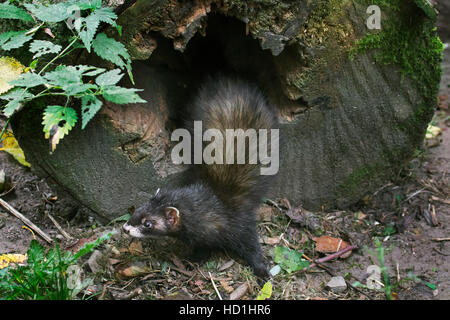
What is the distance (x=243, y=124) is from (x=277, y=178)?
0.52 meters

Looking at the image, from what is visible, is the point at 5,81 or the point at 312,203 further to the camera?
the point at 312,203

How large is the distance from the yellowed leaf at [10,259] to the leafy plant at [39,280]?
17 centimetres

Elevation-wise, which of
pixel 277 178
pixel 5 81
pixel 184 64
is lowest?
pixel 277 178

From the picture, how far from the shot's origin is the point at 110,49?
7.79ft

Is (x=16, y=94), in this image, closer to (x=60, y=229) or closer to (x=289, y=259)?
(x=60, y=229)

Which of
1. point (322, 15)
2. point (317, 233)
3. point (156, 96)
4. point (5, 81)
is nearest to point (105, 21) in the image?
point (5, 81)

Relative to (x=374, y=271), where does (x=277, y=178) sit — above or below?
above

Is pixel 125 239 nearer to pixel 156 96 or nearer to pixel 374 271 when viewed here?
pixel 156 96

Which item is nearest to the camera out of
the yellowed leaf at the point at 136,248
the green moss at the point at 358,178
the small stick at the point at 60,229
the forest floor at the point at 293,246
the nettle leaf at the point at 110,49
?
the nettle leaf at the point at 110,49

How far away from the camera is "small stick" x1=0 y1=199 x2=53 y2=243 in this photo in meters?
3.10

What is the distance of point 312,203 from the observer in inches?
142

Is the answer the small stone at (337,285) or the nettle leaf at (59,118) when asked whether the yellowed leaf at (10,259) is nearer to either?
the nettle leaf at (59,118)

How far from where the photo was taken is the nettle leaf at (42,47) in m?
2.36

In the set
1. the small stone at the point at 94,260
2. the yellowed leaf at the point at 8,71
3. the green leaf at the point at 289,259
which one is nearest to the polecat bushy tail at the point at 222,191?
the green leaf at the point at 289,259
